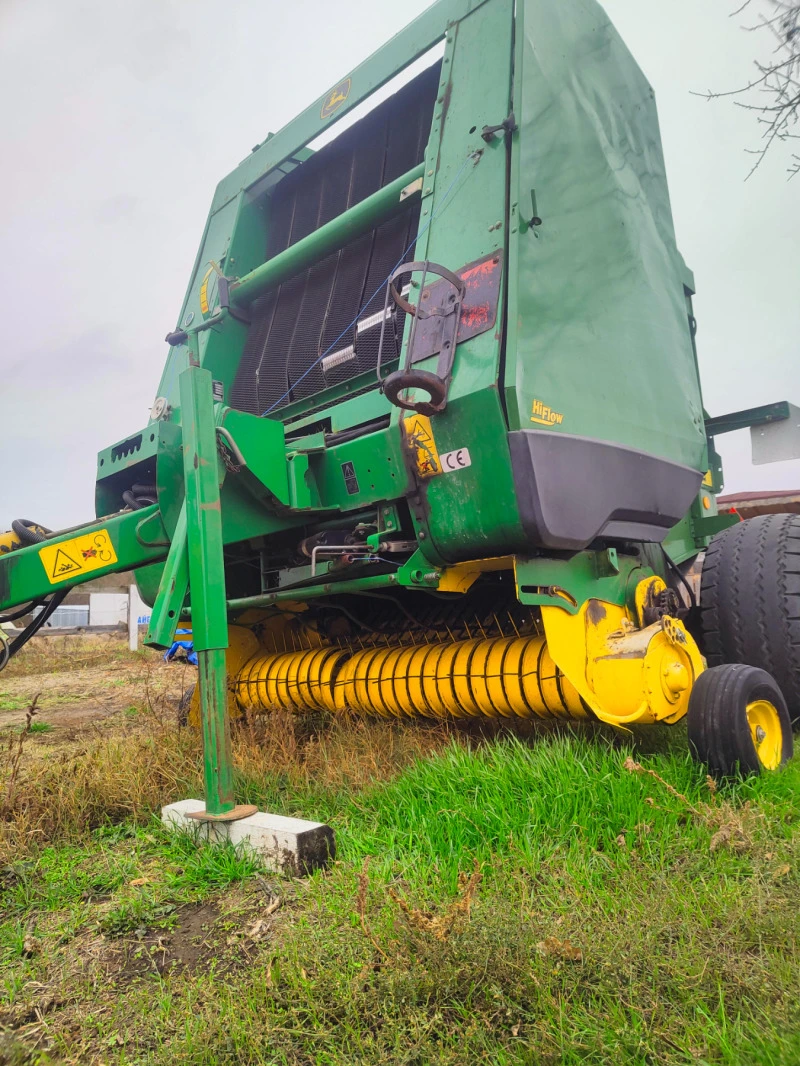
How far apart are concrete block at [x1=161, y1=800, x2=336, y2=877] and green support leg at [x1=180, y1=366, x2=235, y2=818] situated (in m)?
0.07

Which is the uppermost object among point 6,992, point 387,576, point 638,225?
point 638,225

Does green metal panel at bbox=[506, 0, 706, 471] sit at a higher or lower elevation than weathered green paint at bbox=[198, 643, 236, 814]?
higher

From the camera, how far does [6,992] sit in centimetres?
177

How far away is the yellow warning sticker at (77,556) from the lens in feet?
10.6

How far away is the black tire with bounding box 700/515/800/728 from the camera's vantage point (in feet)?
11.4

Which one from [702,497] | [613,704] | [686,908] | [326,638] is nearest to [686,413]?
[702,497]

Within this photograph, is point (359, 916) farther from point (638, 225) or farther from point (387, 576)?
point (638, 225)

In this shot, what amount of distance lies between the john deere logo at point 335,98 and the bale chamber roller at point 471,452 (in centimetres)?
2

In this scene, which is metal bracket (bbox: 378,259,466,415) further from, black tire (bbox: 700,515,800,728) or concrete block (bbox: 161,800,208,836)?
black tire (bbox: 700,515,800,728)

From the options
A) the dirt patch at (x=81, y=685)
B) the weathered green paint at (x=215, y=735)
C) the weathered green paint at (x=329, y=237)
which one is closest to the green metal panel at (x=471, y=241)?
the weathered green paint at (x=329, y=237)

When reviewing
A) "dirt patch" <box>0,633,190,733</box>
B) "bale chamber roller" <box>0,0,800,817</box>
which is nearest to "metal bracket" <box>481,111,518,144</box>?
"bale chamber roller" <box>0,0,800,817</box>

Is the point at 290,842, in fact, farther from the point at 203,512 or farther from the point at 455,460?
the point at 455,460

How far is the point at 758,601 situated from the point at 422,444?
A: 5.84 ft

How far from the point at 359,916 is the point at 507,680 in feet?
4.69
